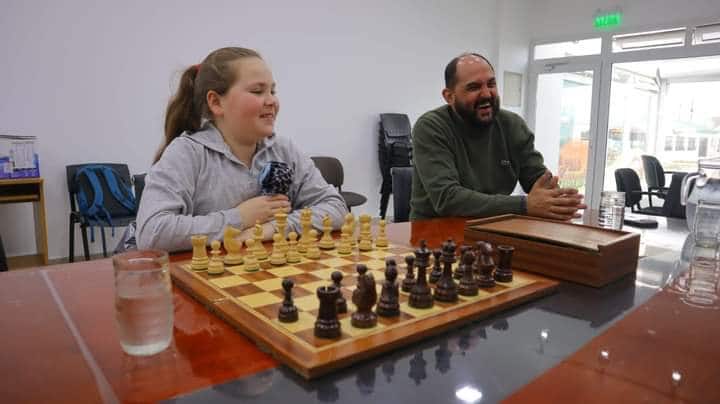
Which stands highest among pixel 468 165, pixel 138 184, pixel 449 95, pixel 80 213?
pixel 449 95

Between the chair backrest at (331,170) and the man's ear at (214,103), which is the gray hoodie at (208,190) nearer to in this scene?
the man's ear at (214,103)

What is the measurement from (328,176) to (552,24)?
5.03 meters

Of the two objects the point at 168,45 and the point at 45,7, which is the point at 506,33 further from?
the point at 45,7

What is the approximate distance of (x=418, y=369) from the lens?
688 mm

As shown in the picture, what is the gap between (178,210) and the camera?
1.54 metres

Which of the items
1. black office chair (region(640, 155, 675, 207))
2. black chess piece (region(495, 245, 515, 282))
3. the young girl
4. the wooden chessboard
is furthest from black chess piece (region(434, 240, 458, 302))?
black office chair (region(640, 155, 675, 207))

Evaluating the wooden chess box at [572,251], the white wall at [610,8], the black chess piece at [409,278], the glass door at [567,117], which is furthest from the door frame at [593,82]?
the black chess piece at [409,278]

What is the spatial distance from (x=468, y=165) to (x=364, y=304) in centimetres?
179

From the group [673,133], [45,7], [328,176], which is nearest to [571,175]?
[673,133]

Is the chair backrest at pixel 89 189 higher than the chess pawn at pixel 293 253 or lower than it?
lower

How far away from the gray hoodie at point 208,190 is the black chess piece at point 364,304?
760 mm

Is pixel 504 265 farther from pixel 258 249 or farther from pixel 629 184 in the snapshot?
pixel 629 184

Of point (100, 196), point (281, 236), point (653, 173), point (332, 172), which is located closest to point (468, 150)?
point (281, 236)

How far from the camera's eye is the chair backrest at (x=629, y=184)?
533 cm
